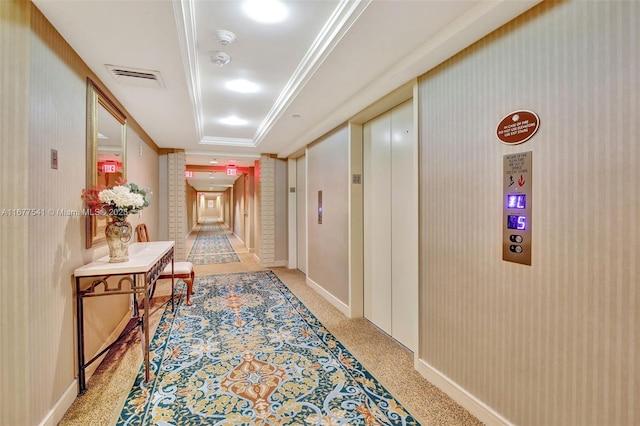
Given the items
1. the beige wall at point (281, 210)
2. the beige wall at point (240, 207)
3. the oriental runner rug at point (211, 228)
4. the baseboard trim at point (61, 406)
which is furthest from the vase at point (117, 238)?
the oriental runner rug at point (211, 228)

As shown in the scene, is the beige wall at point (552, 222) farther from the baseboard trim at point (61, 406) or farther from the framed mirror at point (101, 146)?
the framed mirror at point (101, 146)

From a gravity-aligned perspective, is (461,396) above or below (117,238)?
below

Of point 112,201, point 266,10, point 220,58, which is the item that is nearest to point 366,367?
point 112,201

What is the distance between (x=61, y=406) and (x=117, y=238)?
116 centimetres

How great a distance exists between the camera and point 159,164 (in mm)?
5898

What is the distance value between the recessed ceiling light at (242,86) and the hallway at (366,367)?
112 inches

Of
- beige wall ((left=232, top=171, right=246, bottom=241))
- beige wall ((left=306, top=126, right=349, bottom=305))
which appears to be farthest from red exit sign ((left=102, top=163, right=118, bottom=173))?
beige wall ((left=232, top=171, right=246, bottom=241))

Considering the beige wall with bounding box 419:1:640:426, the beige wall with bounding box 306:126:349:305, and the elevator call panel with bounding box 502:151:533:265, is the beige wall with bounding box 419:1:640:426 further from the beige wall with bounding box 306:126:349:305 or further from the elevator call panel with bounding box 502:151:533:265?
the beige wall with bounding box 306:126:349:305

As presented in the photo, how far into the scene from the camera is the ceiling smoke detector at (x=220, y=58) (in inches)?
100

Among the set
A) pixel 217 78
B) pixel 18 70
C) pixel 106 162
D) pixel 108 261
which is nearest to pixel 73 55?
pixel 18 70

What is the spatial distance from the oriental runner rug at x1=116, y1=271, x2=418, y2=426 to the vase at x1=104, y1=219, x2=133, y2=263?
39.0 inches

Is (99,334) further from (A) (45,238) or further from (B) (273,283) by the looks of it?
(B) (273,283)

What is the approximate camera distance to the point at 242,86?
3279 millimetres

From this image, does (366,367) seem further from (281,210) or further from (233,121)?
(281,210)
